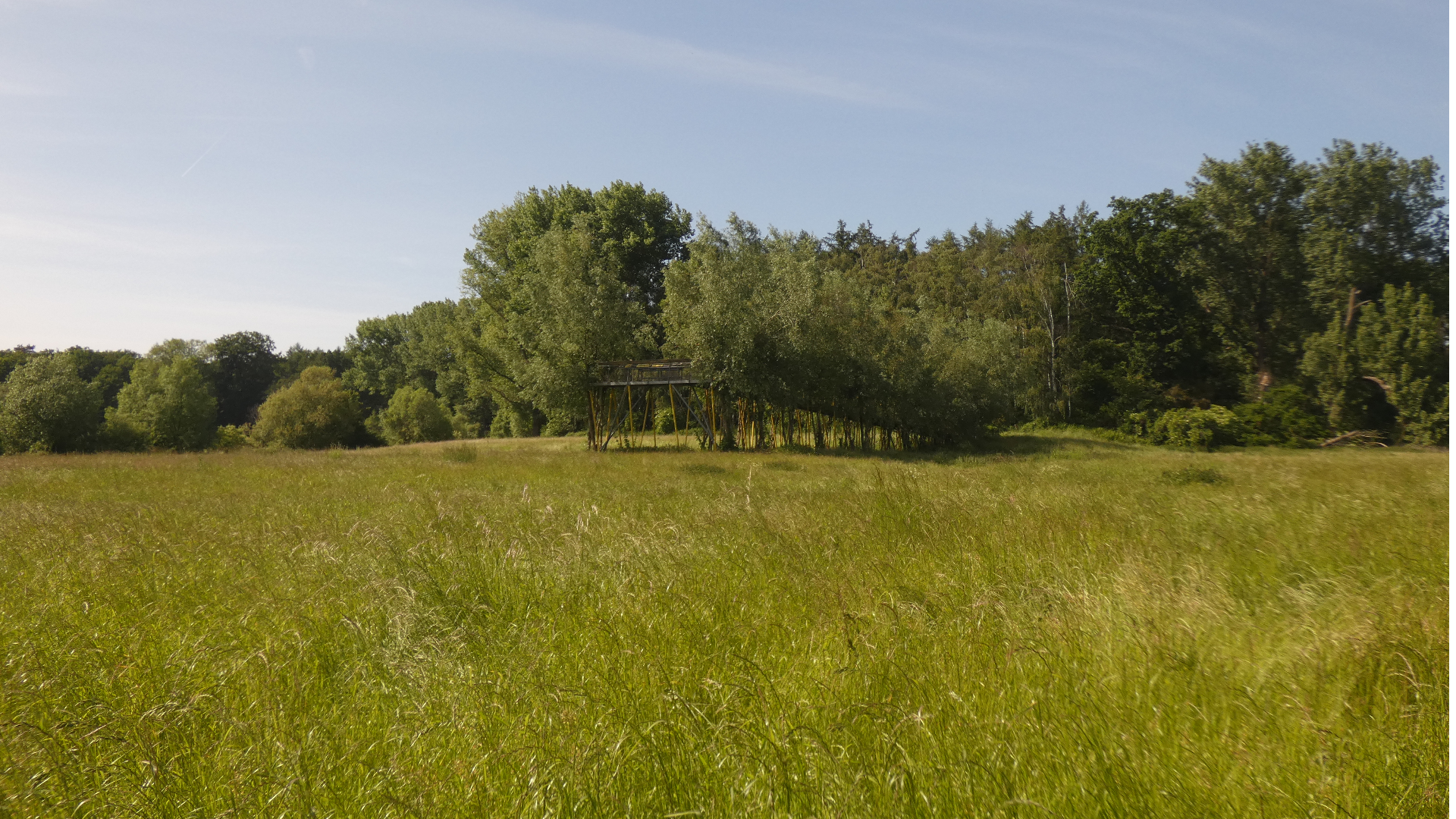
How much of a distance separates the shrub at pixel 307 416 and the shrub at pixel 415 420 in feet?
16.6

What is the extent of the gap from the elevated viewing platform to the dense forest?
1024 millimetres

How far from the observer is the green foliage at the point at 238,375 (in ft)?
243

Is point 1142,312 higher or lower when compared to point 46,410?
higher

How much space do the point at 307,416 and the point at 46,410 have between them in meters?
13.5

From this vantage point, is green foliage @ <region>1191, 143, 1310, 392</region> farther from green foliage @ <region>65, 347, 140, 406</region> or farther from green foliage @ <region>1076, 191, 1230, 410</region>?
green foliage @ <region>65, 347, 140, 406</region>

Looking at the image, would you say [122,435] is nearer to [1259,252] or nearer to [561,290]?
[561,290]

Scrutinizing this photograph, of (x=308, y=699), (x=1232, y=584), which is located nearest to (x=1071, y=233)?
(x=1232, y=584)

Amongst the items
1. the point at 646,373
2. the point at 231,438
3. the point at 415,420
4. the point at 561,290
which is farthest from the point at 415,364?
the point at 646,373

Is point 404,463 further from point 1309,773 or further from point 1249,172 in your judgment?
point 1249,172

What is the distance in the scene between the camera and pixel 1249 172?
31125 millimetres

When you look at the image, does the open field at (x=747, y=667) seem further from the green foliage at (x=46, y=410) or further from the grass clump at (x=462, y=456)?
the green foliage at (x=46, y=410)

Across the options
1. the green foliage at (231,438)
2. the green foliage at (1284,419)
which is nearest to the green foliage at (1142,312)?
the green foliage at (1284,419)

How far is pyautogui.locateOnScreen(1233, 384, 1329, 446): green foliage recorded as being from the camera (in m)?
28.5

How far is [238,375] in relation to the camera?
75.8 metres
